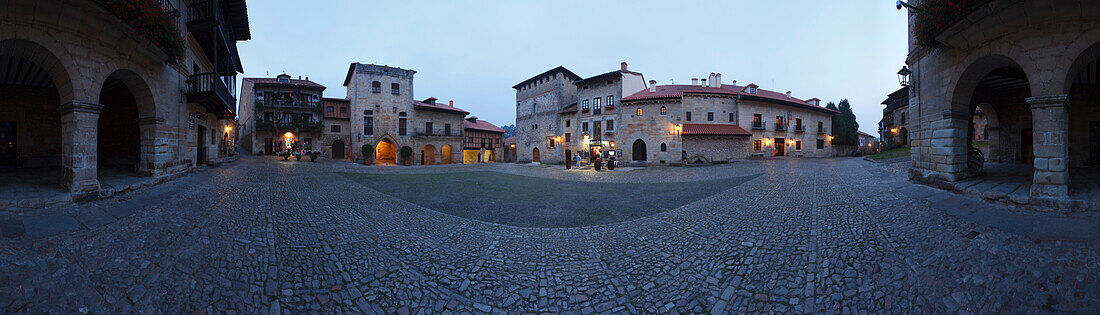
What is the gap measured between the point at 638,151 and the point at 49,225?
27.9m

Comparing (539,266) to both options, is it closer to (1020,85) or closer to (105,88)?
(105,88)

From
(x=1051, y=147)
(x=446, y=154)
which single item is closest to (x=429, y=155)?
(x=446, y=154)

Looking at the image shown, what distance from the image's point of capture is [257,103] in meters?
29.5

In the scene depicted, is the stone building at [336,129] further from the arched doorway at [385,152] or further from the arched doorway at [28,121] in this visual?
the arched doorway at [28,121]

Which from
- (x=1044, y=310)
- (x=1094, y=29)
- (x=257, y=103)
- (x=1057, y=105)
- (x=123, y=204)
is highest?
(x=257, y=103)

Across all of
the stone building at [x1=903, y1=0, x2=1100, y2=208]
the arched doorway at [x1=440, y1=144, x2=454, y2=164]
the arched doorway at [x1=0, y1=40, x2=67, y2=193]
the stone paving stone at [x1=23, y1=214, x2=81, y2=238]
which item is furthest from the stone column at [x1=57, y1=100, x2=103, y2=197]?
the arched doorway at [x1=440, y1=144, x2=454, y2=164]

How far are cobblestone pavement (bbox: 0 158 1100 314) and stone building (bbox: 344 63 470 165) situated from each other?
2741 cm

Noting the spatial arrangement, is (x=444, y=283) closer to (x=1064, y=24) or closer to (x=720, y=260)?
(x=720, y=260)

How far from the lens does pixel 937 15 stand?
643 cm

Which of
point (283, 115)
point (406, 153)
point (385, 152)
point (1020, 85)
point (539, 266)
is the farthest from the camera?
point (385, 152)

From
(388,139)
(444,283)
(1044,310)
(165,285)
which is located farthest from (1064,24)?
(388,139)

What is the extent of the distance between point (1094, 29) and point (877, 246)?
16.4ft

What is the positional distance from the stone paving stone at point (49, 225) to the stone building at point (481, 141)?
32.0 meters

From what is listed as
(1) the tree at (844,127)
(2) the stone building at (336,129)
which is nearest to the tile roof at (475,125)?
(2) the stone building at (336,129)
